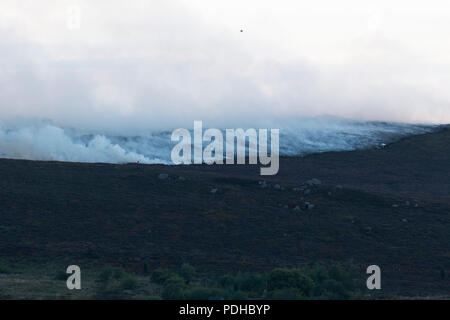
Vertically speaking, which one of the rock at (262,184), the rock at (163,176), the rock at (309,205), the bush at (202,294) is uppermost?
the rock at (163,176)

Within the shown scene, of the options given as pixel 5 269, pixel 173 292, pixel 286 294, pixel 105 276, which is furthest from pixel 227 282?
pixel 5 269

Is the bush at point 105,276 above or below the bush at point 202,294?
below

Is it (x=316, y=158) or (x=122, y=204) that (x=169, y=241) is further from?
(x=316, y=158)

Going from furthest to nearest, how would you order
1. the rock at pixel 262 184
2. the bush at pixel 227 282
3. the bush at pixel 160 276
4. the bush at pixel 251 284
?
the rock at pixel 262 184 < the bush at pixel 160 276 < the bush at pixel 227 282 < the bush at pixel 251 284

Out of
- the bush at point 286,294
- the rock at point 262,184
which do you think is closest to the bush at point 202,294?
the bush at point 286,294

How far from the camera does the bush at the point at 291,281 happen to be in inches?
1345

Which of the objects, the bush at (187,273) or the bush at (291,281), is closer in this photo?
the bush at (291,281)

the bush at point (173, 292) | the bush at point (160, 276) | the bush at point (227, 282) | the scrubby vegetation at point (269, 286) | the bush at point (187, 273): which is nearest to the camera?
the bush at point (173, 292)

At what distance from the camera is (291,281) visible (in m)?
34.3

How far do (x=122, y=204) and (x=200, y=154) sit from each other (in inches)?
1242

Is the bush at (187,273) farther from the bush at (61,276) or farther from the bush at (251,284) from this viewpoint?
the bush at (61,276)

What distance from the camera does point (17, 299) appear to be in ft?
98.5
